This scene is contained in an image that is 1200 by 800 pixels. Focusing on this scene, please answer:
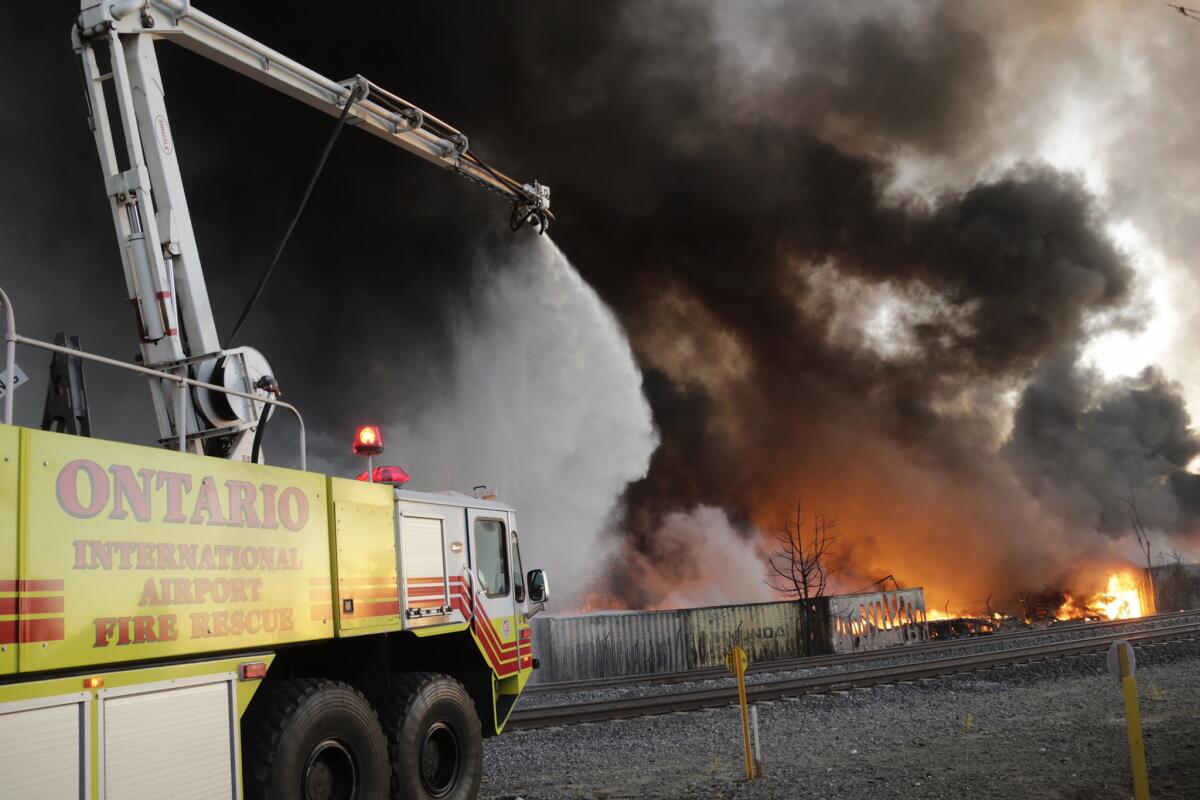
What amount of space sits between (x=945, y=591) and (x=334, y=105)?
46.3 meters

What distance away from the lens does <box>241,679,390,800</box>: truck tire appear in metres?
6.26

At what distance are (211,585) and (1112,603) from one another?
46.7m

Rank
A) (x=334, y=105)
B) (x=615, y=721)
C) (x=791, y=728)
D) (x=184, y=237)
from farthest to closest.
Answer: (x=615, y=721), (x=791, y=728), (x=334, y=105), (x=184, y=237)

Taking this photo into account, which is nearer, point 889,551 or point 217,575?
point 217,575

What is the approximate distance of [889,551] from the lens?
52.0 m

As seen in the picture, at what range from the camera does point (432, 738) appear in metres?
8.52

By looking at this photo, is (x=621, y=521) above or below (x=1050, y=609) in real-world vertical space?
above

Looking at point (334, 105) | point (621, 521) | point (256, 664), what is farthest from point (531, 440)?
point (256, 664)

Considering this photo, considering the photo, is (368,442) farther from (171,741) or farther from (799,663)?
(799,663)

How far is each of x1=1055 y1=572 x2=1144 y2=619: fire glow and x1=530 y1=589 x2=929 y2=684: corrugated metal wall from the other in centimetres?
1591

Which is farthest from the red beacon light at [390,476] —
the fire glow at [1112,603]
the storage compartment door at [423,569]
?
the fire glow at [1112,603]

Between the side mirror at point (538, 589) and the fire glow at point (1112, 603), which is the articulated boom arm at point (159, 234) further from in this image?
the fire glow at point (1112, 603)

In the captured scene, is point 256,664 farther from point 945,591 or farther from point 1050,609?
point 945,591

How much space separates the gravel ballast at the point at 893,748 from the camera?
9422 millimetres
